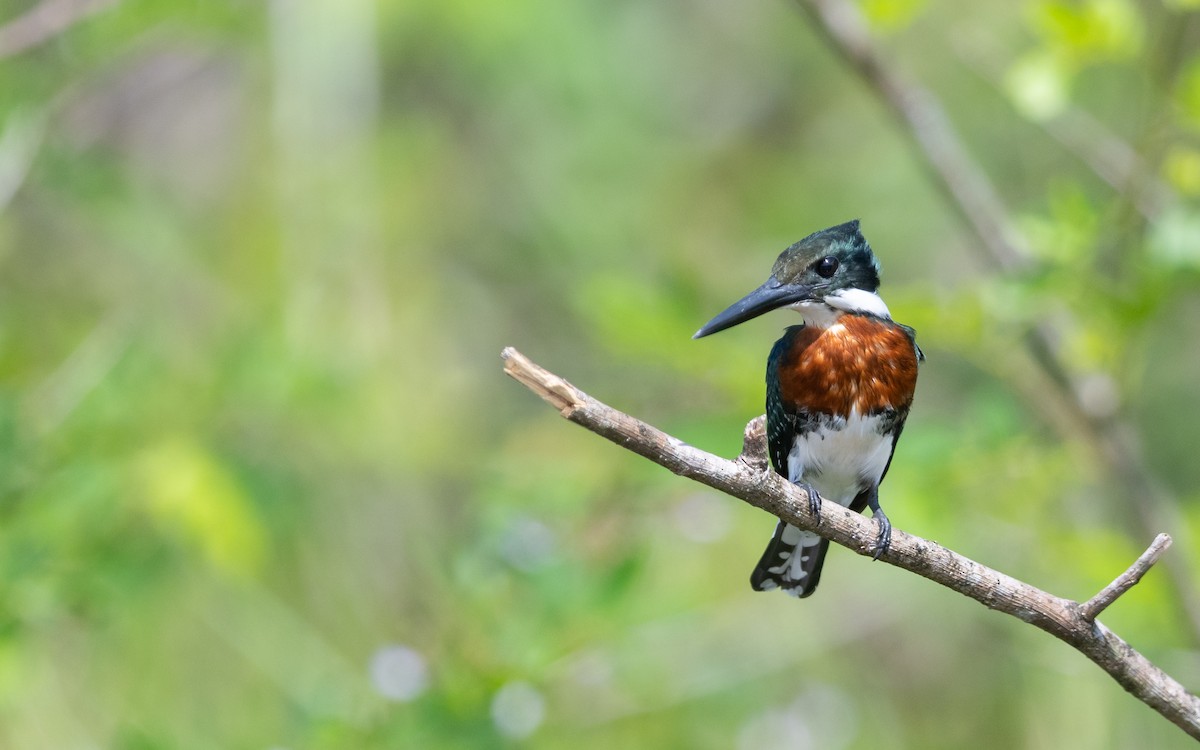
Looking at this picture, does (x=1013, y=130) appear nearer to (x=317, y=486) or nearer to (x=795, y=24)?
(x=795, y=24)

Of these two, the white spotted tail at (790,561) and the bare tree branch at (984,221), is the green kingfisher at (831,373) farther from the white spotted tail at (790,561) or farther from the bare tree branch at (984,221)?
the bare tree branch at (984,221)

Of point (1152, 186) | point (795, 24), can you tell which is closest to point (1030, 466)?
point (1152, 186)

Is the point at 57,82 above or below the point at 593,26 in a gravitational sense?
below

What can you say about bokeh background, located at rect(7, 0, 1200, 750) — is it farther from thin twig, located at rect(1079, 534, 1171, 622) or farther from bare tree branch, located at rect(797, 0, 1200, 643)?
thin twig, located at rect(1079, 534, 1171, 622)

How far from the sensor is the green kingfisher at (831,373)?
2.62 m

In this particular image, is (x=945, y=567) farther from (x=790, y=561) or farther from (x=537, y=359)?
(x=537, y=359)

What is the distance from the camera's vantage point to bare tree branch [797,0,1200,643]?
3344mm

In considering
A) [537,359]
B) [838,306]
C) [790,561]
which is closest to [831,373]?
[838,306]

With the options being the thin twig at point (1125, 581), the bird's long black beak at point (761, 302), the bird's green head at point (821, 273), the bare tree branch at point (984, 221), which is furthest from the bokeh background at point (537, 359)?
the thin twig at point (1125, 581)

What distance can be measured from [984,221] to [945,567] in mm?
1646

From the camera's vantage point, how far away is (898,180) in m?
6.09

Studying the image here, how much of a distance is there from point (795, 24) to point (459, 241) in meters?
1.92

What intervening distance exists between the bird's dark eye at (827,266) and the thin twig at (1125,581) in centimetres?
89

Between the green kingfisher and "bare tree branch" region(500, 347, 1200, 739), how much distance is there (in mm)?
652
